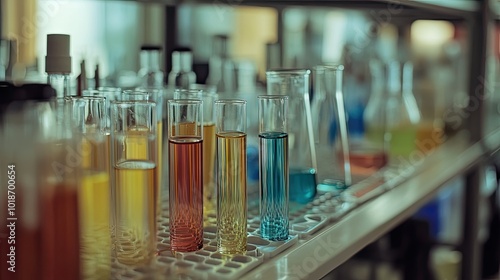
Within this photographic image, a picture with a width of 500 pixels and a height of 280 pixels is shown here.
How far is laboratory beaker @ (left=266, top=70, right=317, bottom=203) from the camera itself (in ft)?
3.81

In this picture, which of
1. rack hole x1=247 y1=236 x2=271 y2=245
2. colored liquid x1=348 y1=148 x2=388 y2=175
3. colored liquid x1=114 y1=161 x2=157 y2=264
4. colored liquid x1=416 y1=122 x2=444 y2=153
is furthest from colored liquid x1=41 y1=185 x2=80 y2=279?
colored liquid x1=416 y1=122 x2=444 y2=153

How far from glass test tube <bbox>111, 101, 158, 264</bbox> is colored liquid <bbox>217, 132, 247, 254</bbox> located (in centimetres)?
11

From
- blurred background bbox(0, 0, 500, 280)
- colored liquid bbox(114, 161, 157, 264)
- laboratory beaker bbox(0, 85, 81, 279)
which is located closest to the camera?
laboratory beaker bbox(0, 85, 81, 279)

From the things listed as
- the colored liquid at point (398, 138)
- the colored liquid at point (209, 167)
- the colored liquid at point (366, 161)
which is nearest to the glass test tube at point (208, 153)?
the colored liquid at point (209, 167)

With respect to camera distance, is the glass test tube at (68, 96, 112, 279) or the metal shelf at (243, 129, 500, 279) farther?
the metal shelf at (243, 129, 500, 279)

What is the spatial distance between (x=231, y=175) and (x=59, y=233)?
0.92ft

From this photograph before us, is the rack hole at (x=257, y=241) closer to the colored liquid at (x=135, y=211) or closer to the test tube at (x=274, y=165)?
the test tube at (x=274, y=165)

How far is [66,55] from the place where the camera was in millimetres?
840

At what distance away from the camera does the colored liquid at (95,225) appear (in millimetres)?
759

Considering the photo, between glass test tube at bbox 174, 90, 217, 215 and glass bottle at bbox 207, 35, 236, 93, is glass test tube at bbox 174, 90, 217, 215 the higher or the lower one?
the lower one

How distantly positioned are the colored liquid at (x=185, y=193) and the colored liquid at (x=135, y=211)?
0.06m

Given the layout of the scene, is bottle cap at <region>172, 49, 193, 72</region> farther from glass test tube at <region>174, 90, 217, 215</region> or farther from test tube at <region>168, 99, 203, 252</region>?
test tube at <region>168, 99, 203, 252</region>

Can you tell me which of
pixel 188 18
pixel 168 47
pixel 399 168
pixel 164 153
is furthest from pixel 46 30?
pixel 399 168

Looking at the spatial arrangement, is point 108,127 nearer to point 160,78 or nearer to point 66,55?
point 66,55
